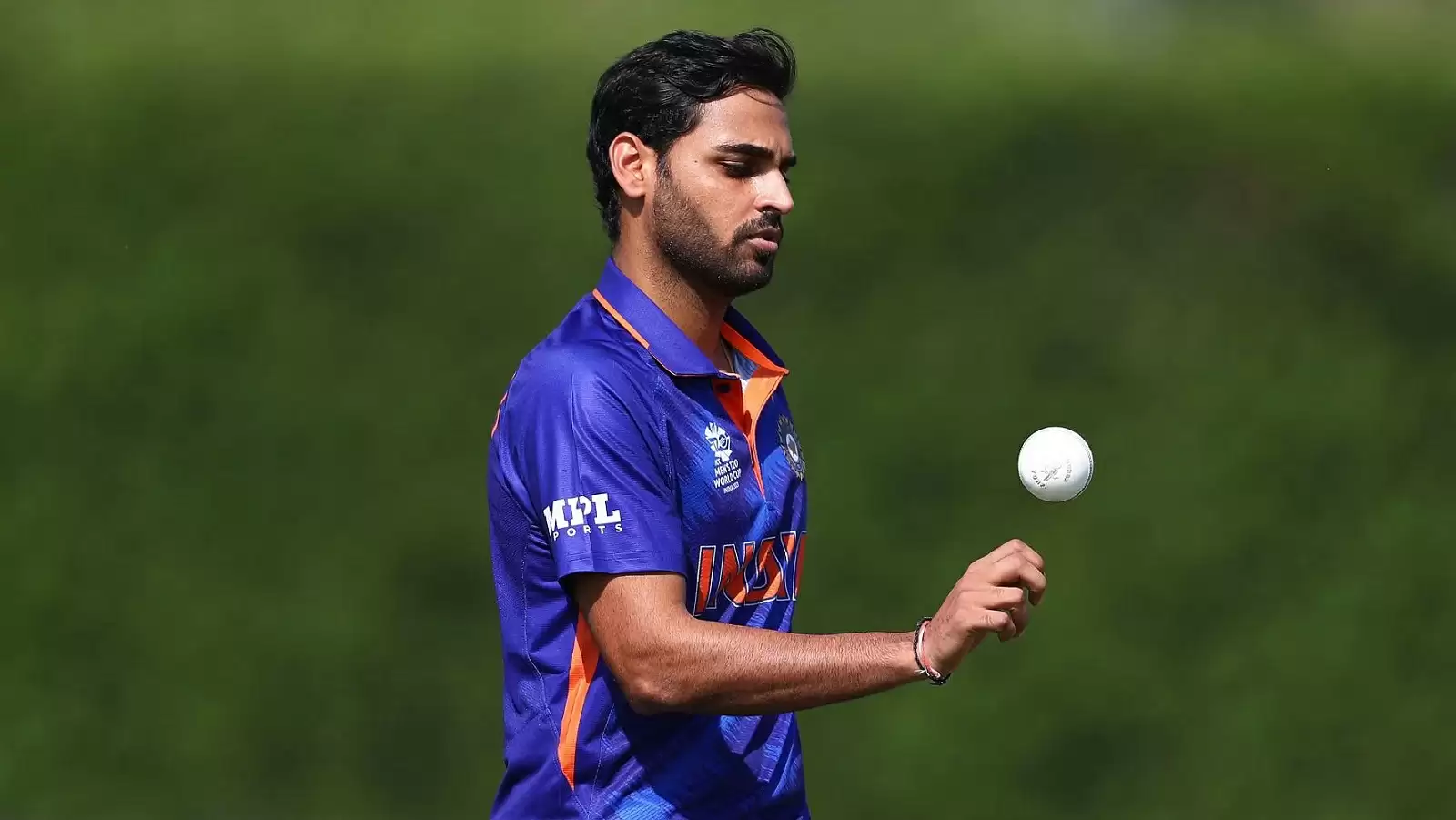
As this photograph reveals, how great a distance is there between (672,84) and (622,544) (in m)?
0.90

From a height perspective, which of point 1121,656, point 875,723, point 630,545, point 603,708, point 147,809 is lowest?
point 147,809

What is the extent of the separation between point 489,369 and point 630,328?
246cm

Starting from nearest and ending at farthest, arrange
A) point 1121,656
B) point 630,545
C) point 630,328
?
point 630,545 < point 630,328 < point 1121,656

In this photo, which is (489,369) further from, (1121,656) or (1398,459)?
(1398,459)

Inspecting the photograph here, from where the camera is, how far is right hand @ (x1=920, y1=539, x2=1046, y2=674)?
2.86 meters

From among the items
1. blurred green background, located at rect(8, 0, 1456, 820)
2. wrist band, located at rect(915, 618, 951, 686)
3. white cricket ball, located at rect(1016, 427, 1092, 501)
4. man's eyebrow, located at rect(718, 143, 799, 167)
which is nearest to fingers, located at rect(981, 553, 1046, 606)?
wrist band, located at rect(915, 618, 951, 686)

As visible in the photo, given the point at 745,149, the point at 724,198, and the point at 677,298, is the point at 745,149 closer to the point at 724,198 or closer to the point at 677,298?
the point at 724,198

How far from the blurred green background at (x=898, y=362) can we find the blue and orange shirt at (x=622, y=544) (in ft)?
7.64

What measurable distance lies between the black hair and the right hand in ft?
3.25

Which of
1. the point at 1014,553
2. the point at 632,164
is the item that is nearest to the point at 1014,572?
the point at 1014,553

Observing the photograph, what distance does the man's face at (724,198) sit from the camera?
129 inches

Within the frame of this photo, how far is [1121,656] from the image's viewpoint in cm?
560

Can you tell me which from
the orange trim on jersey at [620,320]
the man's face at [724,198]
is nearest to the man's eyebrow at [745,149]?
the man's face at [724,198]

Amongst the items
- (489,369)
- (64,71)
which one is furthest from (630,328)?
(64,71)
